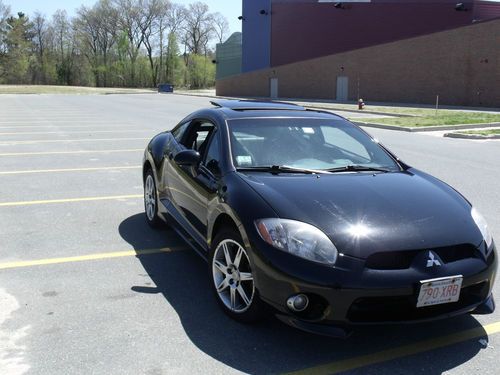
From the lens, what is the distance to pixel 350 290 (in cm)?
289

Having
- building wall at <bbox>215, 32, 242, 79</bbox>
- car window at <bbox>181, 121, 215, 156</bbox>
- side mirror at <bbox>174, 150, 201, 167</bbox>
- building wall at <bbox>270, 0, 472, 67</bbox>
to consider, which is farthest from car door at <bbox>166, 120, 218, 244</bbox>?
building wall at <bbox>215, 32, 242, 79</bbox>

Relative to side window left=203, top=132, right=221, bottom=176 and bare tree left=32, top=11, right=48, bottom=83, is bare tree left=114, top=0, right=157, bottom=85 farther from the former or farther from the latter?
side window left=203, top=132, right=221, bottom=176

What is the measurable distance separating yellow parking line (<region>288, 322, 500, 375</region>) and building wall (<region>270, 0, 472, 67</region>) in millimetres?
42955

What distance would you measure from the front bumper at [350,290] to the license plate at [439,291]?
0.09 feet

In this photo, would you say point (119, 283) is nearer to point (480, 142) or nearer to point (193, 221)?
point (193, 221)

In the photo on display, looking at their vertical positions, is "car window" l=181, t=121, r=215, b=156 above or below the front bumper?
above

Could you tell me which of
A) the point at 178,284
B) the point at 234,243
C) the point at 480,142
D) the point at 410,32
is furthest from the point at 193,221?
the point at 410,32

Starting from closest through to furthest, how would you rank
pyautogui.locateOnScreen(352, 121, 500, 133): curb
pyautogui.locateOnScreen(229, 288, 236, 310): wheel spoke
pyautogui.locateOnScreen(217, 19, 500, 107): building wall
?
pyautogui.locateOnScreen(229, 288, 236, 310): wheel spoke, pyautogui.locateOnScreen(352, 121, 500, 133): curb, pyautogui.locateOnScreen(217, 19, 500, 107): building wall

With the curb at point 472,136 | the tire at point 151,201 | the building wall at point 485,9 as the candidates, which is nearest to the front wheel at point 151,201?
the tire at point 151,201

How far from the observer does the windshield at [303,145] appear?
418 cm

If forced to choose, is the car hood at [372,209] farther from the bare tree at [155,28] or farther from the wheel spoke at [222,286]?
the bare tree at [155,28]

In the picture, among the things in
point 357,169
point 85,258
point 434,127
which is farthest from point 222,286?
point 434,127

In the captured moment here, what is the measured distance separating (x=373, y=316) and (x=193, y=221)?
191 cm

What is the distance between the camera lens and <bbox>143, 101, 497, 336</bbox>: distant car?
296cm
